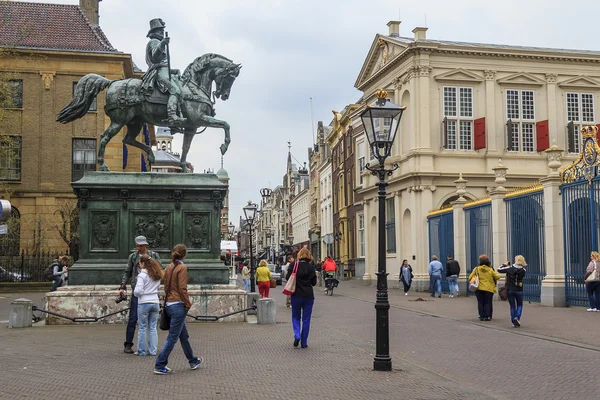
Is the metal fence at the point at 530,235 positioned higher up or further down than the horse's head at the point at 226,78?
further down

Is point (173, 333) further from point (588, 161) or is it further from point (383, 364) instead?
point (588, 161)

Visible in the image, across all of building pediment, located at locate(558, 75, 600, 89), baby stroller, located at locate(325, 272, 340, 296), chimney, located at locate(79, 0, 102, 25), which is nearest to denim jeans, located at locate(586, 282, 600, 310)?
baby stroller, located at locate(325, 272, 340, 296)

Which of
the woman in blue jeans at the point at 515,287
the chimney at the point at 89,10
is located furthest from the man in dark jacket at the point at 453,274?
the chimney at the point at 89,10

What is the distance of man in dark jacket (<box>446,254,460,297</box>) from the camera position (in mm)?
28703

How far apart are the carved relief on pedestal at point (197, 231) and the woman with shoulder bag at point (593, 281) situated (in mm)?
9945

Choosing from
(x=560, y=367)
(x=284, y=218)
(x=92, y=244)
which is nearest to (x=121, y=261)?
(x=92, y=244)

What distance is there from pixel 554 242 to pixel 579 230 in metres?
0.87

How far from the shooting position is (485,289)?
17.7m

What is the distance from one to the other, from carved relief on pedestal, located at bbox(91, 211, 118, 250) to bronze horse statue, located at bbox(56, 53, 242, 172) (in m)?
1.30

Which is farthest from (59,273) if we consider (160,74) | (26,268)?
(26,268)

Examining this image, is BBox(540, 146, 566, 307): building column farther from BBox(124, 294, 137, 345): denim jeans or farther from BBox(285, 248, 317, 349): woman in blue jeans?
BBox(124, 294, 137, 345): denim jeans

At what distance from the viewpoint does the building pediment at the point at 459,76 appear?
119 feet

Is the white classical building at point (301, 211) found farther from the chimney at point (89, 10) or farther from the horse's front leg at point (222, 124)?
the horse's front leg at point (222, 124)

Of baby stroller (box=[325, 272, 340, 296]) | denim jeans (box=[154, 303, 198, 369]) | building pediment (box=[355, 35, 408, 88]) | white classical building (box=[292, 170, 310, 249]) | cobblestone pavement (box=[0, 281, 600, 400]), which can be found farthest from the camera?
white classical building (box=[292, 170, 310, 249])
